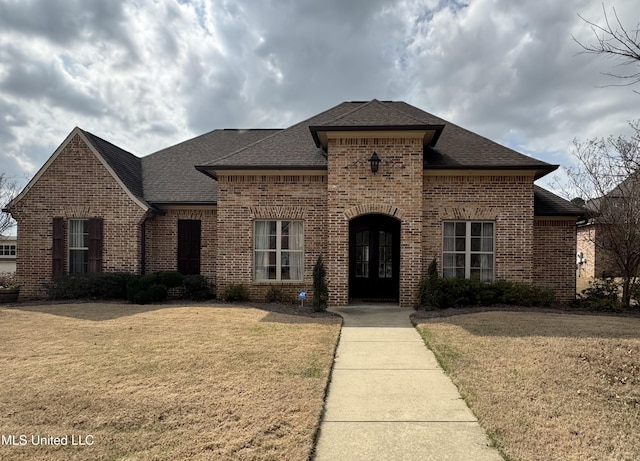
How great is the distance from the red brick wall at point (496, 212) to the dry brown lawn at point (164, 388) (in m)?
5.27

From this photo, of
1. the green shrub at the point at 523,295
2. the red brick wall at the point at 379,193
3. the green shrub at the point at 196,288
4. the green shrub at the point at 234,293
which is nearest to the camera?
the green shrub at the point at 523,295

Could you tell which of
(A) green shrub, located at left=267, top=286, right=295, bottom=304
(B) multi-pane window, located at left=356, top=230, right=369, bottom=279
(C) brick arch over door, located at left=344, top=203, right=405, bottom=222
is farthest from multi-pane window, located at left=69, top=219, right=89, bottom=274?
(B) multi-pane window, located at left=356, top=230, right=369, bottom=279

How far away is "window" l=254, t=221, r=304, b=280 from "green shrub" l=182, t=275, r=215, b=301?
6.02ft

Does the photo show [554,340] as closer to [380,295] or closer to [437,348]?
[437,348]

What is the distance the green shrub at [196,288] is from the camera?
42.9 ft

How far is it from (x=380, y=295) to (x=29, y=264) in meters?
12.0

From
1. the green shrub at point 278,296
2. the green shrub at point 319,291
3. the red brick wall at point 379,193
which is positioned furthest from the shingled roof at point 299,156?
the green shrub at point 278,296

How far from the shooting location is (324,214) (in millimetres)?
12602

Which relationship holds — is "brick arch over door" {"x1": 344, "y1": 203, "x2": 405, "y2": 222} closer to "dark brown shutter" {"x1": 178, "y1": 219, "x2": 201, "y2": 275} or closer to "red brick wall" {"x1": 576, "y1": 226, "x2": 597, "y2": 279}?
"dark brown shutter" {"x1": 178, "y1": 219, "x2": 201, "y2": 275}

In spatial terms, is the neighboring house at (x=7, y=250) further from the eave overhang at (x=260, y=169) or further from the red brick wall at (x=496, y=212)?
the red brick wall at (x=496, y=212)

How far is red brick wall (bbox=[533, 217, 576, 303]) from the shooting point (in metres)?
13.1

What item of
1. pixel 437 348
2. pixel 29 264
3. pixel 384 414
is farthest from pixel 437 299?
pixel 29 264

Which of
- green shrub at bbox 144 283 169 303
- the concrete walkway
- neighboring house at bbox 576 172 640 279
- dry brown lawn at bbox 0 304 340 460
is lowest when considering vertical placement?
the concrete walkway

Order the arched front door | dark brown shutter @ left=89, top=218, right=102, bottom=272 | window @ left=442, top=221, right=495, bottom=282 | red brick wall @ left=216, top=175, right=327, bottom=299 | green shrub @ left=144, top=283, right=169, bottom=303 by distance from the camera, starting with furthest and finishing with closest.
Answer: the arched front door < dark brown shutter @ left=89, top=218, right=102, bottom=272 < red brick wall @ left=216, top=175, right=327, bottom=299 < window @ left=442, top=221, right=495, bottom=282 < green shrub @ left=144, top=283, right=169, bottom=303
